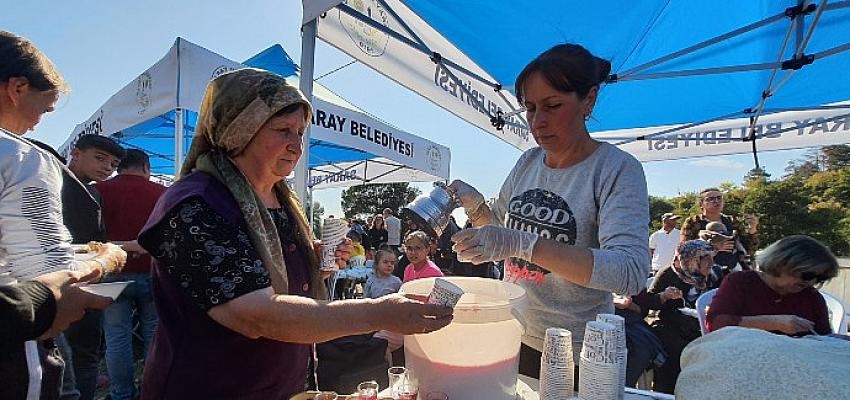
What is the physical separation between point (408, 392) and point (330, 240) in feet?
1.83

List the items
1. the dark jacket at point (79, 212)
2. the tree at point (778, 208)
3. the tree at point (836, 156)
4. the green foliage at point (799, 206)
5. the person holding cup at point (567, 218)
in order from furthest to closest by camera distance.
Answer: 1. the tree at point (836, 156)
2. the tree at point (778, 208)
3. the green foliage at point (799, 206)
4. the dark jacket at point (79, 212)
5. the person holding cup at point (567, 218)

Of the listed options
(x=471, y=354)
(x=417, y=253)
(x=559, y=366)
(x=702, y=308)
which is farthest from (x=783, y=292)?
(x=417, y=253)

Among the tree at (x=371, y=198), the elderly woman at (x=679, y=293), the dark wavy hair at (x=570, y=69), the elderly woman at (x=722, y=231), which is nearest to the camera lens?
the dark wavy hair at (x=570, y=69)

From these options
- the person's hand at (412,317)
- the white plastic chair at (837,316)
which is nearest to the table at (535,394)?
the person's hand at (412,317)

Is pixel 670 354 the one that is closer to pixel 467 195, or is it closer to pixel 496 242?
pixel 467 195

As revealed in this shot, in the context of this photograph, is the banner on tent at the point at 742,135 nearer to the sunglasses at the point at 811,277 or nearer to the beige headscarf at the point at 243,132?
the sunglasses at the point at 811,277

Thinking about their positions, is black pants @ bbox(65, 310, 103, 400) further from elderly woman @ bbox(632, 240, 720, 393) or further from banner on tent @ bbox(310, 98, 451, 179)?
elderly woman @ bbox(632, 240, 720, 393)

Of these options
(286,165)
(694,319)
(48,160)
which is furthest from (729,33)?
(48,160)

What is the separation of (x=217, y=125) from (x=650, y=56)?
364 centimetres

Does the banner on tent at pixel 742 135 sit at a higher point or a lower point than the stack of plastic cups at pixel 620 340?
higher

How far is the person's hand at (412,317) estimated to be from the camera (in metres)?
0.90

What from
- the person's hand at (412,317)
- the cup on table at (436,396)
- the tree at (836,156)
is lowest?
the cup on table at (436,396)

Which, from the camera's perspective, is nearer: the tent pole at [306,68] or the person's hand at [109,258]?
the person's hand at [109,258]

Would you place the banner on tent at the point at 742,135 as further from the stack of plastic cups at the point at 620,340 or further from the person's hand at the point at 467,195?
the stack of plastic cups at the point at 620,340
